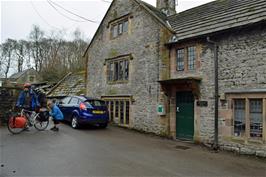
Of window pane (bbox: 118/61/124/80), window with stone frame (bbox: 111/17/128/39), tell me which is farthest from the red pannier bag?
window with stone frame (bbox: 111/17/128/39)

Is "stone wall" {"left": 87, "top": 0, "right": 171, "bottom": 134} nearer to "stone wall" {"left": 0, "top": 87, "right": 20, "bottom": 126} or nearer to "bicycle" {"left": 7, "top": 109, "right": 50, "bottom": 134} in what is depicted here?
"bicycle" {"left": 7, "top": 109, "right": 50, "bottom": 134}

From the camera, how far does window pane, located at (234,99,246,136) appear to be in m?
9.66

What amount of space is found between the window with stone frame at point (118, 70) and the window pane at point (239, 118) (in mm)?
7344

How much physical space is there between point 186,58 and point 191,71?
0.78 metres

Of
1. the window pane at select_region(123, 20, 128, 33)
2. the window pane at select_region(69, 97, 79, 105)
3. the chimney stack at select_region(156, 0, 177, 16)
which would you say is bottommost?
the window pane at select_region(69, 97, 79, 105)

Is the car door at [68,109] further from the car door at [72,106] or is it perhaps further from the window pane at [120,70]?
the window pane at [120,70]

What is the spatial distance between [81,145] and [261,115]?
22.7ft

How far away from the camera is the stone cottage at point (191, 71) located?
9453 mm

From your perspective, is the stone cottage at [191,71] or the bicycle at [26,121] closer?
the stone cottage at [191,71]

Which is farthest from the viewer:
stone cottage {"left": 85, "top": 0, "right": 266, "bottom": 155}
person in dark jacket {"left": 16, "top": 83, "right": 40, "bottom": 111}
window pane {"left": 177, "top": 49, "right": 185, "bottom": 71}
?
window pane {"left": 177, "top": 49, "right": 185, "bottom": 71}

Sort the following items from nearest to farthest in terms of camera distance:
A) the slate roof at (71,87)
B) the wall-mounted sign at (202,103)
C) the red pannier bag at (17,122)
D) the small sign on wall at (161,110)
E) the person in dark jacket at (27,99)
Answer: the wall-mounted sign at (202,103) < the red pannier bag at (17,122) < the person in dark jacket at (27,99) < the small sign on wall at (161,110) < the slate roof at (71,87)

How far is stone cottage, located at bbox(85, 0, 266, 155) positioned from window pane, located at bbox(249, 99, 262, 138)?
4 centimetres

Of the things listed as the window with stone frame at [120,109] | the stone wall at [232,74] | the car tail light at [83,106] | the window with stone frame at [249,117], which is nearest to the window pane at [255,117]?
the window with stone frame at [249,117]

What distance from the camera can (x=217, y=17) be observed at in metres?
11.5
